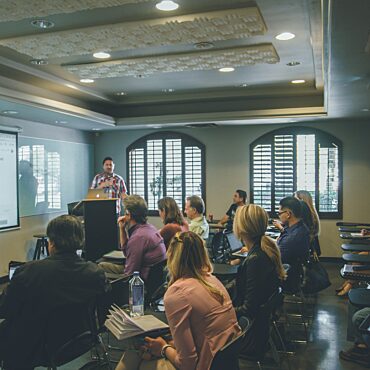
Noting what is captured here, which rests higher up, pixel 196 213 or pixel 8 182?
pixel 8 182

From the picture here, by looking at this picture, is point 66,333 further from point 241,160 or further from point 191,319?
point 241,160

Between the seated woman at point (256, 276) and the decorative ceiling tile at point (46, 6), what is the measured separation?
168 cm

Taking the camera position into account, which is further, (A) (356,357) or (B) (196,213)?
(B) (196,213)

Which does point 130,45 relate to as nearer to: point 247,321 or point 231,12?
point 231,12

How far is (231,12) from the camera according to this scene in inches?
129

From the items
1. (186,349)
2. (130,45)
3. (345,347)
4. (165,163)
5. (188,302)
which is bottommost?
(345,347)

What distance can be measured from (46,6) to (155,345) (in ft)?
7.45

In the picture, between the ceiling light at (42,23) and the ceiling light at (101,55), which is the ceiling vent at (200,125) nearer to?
the ceiling light at (101,55)

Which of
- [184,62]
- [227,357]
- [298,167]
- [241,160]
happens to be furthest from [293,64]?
[227,357]

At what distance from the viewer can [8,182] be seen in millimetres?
6480

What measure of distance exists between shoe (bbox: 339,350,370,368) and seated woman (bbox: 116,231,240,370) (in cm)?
207

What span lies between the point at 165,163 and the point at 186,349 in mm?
6823

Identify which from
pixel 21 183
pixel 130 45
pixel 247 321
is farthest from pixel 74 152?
pixel 247 321

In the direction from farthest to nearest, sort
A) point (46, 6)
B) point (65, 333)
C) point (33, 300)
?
point (46, 6) < point (65, 333) < point (33, 300)
